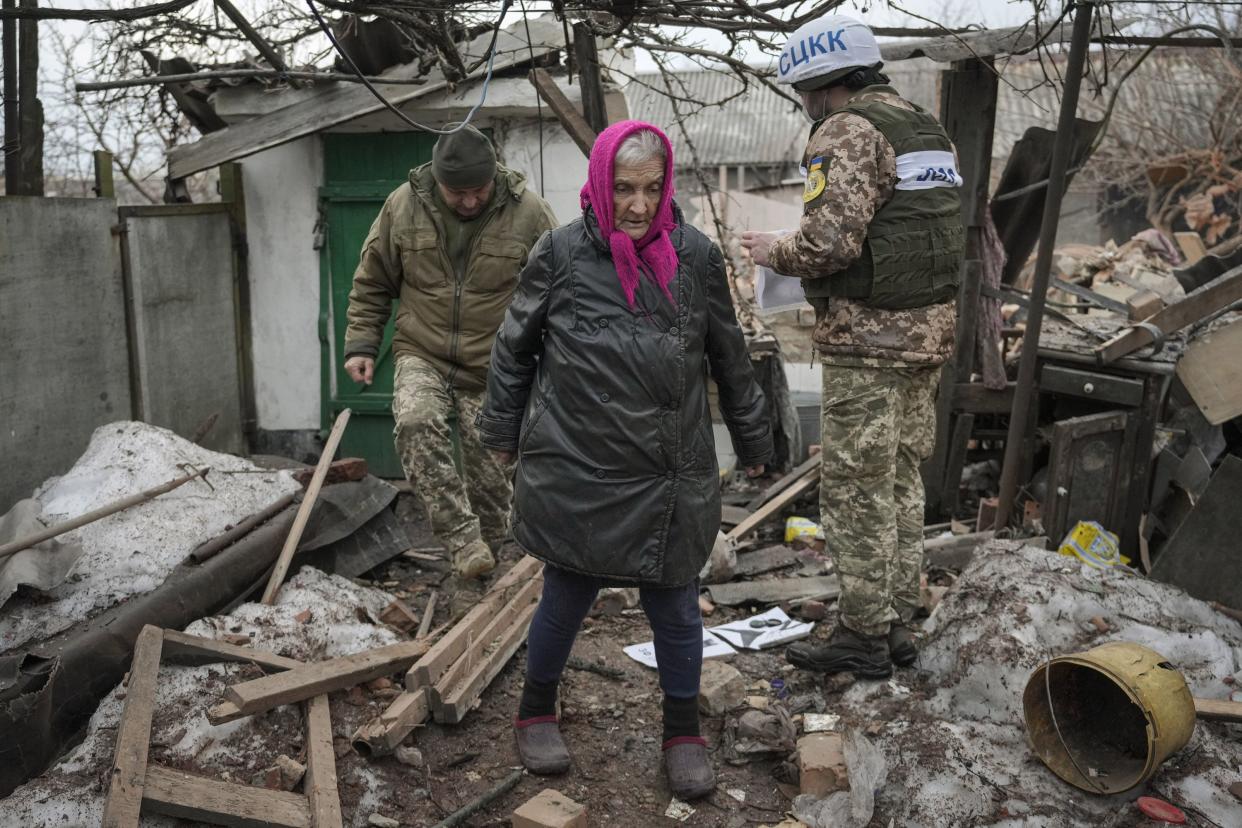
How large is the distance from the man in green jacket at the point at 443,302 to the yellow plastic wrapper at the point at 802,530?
2251mm

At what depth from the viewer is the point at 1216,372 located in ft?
16.4

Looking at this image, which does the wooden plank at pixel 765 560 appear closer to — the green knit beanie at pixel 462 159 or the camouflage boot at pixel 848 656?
the camouflage boot at pixel 848 656

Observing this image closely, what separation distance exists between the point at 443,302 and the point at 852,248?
6.38 feet

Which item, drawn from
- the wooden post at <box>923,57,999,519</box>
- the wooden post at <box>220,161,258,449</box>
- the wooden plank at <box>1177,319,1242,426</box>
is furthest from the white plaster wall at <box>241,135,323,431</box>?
the wooden plank at <box>1177,319,1242,426</box>

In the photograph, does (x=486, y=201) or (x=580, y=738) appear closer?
(x=580, y=738)

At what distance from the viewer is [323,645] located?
436 cm

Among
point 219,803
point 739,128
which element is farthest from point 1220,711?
point 739,128

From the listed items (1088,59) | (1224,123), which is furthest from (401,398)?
(1224,123)

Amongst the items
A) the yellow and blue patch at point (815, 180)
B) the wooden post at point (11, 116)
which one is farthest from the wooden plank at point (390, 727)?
the wooden post at point (11, 116)

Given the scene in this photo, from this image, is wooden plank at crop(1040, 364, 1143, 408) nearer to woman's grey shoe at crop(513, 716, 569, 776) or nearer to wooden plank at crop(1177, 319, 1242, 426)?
wooden plank at crop(1177, 319, 1242, 426)

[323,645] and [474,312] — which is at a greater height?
[474,312]

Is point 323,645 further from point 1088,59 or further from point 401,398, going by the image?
point 1088,59

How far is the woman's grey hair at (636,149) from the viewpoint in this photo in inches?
121

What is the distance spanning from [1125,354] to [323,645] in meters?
4.29
